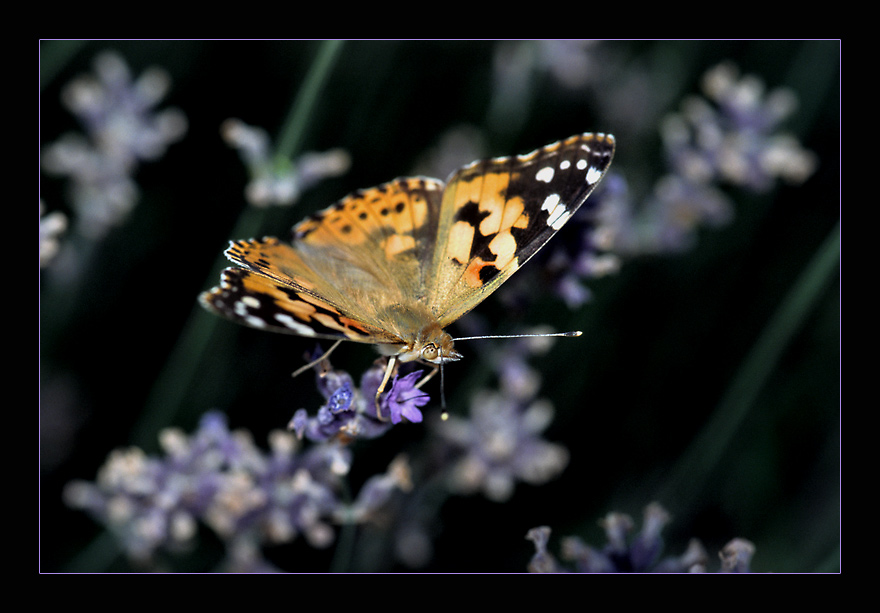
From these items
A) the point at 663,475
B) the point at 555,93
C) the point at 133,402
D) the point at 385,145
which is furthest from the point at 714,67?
the point at 133,402

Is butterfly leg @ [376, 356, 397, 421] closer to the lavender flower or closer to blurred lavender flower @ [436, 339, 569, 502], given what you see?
the lavender flower

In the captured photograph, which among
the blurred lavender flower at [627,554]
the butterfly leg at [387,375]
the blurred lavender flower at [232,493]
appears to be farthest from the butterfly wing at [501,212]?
the blurred lavender flower at [627,554]

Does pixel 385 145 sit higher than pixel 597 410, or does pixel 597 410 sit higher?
pixel 385 145

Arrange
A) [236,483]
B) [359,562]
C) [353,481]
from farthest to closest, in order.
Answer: [353,481], [359,562], [236,483]

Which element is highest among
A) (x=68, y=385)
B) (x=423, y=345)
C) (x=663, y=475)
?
(x=68, y=385)

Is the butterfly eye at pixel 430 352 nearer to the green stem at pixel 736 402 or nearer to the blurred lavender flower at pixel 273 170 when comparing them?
the blurred lavender flower at pixel 273 170

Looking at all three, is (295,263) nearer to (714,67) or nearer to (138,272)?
(138,272)

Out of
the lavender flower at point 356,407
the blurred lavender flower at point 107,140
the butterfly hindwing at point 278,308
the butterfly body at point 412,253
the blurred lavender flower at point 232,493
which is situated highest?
the blurred lavender flower at point 107,140

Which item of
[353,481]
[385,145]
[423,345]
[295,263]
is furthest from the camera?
[385,145]
